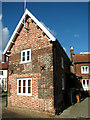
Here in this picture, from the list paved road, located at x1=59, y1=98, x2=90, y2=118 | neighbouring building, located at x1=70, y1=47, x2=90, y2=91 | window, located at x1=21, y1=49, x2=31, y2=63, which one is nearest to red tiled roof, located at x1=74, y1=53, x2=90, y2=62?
neighbouring building, located at x1=70, y1=47, x2=90, y2=91

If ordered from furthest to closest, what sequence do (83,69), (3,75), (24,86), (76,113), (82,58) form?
(3,75)
(82,58)
(83,69)
(24,86)
(76,113)

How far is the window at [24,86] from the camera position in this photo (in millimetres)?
11434

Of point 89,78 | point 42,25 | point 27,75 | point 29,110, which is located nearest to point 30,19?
point 42,25

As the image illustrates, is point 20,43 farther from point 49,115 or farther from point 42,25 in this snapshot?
point 49,115

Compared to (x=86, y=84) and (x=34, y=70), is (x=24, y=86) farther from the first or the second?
(x=86, y=84)

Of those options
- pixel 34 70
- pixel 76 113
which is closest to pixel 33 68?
pixel 34 70

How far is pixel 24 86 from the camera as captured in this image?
11.7 metres

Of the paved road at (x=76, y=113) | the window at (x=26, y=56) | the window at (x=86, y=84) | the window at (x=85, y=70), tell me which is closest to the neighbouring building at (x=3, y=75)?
the window at (x=86, y=84)

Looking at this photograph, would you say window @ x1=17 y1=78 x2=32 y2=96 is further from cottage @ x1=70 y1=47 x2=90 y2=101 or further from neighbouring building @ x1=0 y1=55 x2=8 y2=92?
neighbouring building @ x1=0 y1=55 x2=8 y2=92

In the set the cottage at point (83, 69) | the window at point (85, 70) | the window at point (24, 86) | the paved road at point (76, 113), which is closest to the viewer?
the paved road at point (76, 113)

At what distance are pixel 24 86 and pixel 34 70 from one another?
192 cm

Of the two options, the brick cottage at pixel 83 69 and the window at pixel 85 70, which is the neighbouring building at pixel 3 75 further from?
the window at pixel 85 70

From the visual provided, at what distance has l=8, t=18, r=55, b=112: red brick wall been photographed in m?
10.4

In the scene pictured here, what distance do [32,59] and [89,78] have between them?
768 inches
